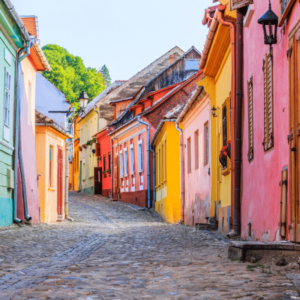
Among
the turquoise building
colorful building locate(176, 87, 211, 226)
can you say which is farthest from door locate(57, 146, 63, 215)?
the turquoise building

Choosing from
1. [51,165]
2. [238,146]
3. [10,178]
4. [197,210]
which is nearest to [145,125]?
[51,165]

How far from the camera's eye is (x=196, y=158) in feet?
67.1

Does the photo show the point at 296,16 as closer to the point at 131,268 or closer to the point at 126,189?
the point at 131,268

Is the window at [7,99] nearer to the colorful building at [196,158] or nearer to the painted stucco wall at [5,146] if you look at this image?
the painted stucco wall at [5,146]

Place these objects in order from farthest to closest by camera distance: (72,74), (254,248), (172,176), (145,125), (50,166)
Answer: (72,74)
(145,125)
(172,176)
(50,166)
(254,248)

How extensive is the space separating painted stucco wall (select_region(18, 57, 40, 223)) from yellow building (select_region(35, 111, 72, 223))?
4.25ft

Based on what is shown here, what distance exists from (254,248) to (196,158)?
43.9 feet

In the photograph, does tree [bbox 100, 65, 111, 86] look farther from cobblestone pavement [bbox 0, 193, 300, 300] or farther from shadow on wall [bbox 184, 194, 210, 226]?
cobblestone pavement [bbox 0, 193, 300, 300]

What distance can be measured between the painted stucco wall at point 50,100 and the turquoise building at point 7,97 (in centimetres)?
819

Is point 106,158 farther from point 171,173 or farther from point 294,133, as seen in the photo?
point 294,133

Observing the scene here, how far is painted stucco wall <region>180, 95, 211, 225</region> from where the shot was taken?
17.8 meters

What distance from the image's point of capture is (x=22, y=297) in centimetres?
499

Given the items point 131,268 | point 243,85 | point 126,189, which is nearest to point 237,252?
point 131,268

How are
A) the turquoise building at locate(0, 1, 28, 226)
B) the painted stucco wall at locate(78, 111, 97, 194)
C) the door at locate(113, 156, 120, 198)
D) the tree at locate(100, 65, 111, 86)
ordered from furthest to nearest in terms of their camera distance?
1. the tree at locate(100, 65, 111, 86)
2. the painted stucco wall at locate(78, 111, 97, 194)
3. the door at locate(113, 156, 120, 198)
4. the turquoise building at locate(0, 1, 28, 226)
